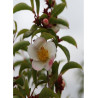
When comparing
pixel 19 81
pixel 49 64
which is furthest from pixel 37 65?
pixel 19 81

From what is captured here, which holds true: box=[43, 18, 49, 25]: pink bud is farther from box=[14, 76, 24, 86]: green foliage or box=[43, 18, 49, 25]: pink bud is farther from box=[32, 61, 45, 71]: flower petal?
box=[14, 76, 24, 86]: green foliage

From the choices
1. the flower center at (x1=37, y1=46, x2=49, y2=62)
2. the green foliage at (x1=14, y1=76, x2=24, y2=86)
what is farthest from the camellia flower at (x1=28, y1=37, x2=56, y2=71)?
the green foliage at (x1=14, y1=76, x2=24, y2=86)

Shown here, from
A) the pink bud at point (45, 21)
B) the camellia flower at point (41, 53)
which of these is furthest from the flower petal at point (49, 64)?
the pink bud at point (45, 21)

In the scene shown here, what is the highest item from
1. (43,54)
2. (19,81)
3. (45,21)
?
(45,21)

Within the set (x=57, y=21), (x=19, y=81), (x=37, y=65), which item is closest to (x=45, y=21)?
(x=57, y=21)

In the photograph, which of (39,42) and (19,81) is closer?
(39,42)

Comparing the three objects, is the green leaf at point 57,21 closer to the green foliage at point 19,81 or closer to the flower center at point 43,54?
the flower center at point 43,54

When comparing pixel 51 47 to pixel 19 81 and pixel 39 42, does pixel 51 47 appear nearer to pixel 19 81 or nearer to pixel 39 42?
pixel 39 42

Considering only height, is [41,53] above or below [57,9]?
below
